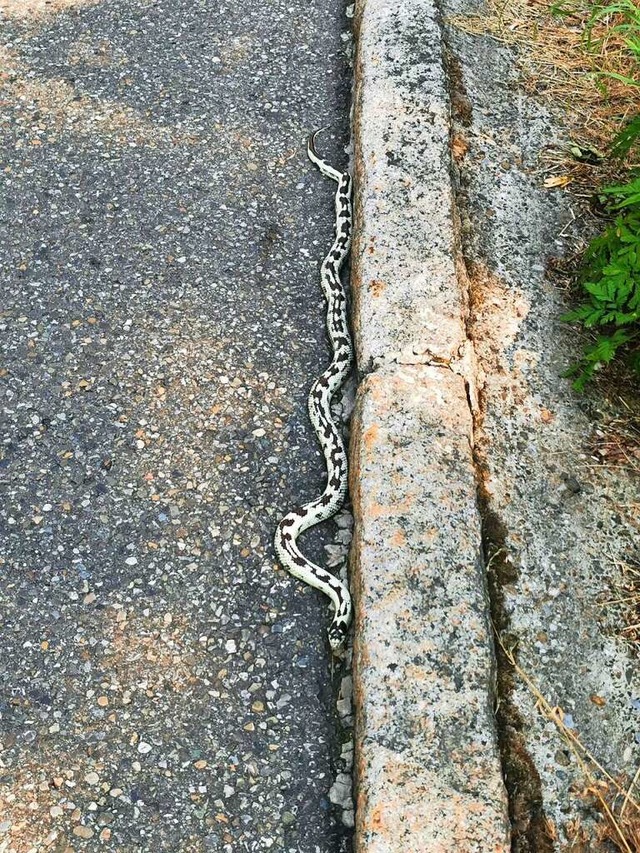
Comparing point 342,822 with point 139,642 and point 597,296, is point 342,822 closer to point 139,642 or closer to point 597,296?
point 139,642

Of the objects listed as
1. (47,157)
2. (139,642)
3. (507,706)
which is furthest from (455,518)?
(47,157)

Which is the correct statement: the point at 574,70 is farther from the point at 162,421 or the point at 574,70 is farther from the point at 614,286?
the point at 162,421

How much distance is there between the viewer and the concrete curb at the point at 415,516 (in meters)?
2.73

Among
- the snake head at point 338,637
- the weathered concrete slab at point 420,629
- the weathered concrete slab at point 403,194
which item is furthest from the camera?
the weathered concrete slab at point 403,194

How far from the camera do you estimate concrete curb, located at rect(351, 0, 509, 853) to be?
2.73 metres

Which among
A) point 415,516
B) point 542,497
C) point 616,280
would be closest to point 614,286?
point 616,280

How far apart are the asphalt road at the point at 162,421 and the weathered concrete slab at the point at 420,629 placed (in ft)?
0.89

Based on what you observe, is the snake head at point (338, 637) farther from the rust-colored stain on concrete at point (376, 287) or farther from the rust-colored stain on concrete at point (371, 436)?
the rust-colored stain on concrete at point (376, 287)

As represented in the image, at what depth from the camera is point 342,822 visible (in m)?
2.88

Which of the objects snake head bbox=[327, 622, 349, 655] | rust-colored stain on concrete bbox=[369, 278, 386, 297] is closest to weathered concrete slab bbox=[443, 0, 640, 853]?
rust-colored stain on concrete bbox=[369, 278, 386, 297]

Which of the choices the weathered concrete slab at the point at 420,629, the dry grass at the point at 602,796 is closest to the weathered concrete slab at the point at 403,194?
the weathered concrete slab at the point at 420,629

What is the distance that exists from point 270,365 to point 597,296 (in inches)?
55.2

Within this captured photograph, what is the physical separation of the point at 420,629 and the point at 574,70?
3.58m

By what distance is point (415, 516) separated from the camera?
329cm
